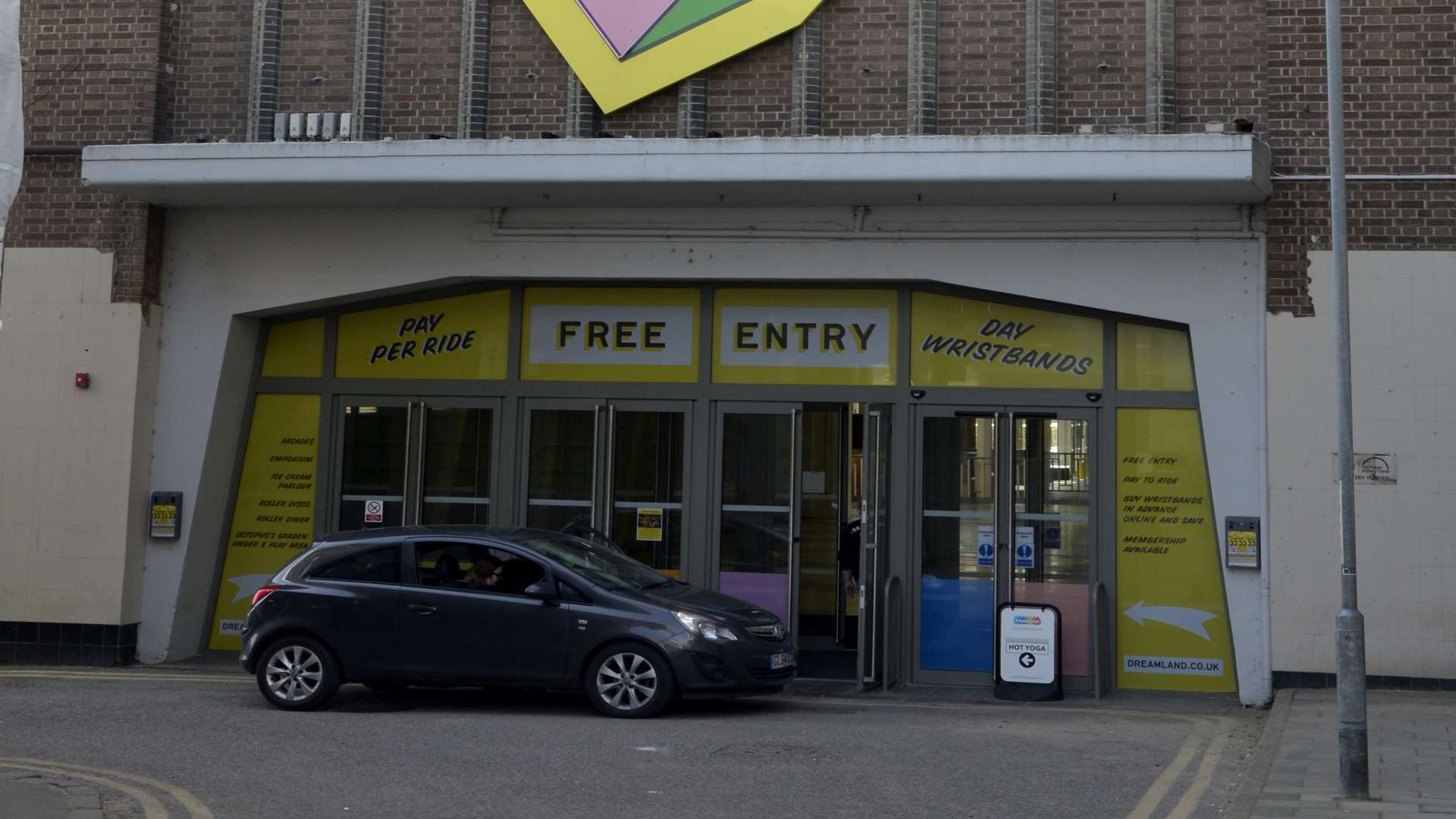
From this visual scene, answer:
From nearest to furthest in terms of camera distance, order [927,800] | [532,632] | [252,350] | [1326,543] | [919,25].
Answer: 1. [927,800]
2. [532,632]
3. [1326,543]
4. [919,25]
5. [252,350]

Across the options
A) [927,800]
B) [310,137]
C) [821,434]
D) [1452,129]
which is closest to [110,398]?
[310,137]

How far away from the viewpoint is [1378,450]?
12562 mm

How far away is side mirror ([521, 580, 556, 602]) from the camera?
11.2 meters

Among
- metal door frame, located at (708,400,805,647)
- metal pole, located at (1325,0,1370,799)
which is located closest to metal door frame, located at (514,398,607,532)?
metal door frame, located at (708,400,805,647)

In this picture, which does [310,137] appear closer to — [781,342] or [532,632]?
[781,342]

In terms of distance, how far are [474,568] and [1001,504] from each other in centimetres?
513

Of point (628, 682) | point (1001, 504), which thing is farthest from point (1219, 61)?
point (628, 682)

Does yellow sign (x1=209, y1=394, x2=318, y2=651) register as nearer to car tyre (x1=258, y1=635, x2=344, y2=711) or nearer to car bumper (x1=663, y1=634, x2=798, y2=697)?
car tyre (x1=258, y1=635, x2=344, y2=711)

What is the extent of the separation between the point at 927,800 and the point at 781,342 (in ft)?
22.4

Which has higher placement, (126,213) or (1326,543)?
(126,213)

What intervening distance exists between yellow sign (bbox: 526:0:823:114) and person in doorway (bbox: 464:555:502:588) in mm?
4876

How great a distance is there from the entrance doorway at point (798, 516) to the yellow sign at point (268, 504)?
14.6 feet

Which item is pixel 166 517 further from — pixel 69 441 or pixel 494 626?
pixel 494 626

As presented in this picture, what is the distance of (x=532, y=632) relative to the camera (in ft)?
36.8
